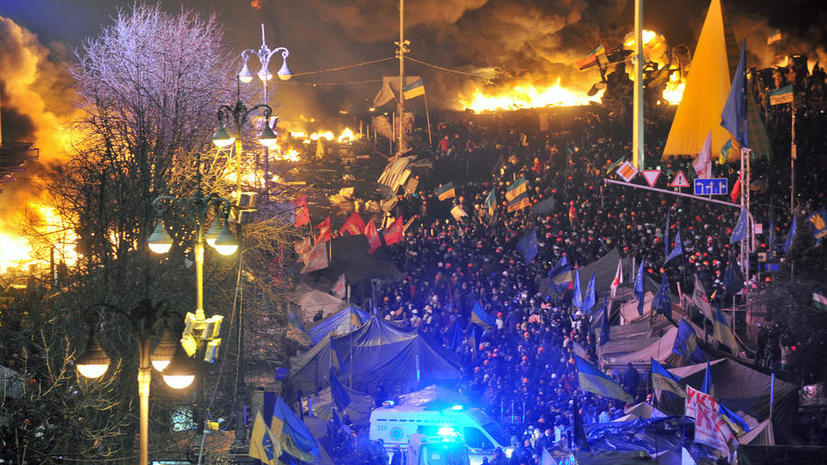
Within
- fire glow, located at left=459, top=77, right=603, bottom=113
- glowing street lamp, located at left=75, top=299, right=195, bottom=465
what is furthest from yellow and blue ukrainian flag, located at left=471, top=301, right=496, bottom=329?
fire glow, located at left=459, top=77, right=603, bottom=113

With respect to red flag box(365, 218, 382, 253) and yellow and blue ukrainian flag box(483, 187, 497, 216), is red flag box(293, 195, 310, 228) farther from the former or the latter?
yellow and blue ukrainian flag box(483, 187, 497, 216)

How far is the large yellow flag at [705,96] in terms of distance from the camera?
3122 cm

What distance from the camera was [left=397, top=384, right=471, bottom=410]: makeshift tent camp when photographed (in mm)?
17281

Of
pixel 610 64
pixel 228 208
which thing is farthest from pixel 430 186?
pixel 228 208

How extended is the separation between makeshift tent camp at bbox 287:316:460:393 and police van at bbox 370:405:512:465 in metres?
3.15

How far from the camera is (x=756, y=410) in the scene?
1562 centimetres

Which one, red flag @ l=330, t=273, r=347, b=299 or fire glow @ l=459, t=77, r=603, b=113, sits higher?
fire glow @ l=459, t=77, r=603, b=113

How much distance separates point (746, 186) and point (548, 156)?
35.8 ft

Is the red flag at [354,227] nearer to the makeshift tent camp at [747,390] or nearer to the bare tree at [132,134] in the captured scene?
the bare tree at [132,134]

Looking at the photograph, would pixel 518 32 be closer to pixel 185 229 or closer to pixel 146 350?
pixel 185 229

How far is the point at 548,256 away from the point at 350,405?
350 inches

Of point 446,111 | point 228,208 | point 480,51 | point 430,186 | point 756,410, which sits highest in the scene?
point 480,51

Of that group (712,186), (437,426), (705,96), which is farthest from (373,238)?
(705,96)

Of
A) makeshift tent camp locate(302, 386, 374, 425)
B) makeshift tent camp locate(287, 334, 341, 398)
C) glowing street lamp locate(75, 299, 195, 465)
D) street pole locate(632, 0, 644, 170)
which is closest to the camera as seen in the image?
glowing street lamp locate(75, 299, 195, 465)
